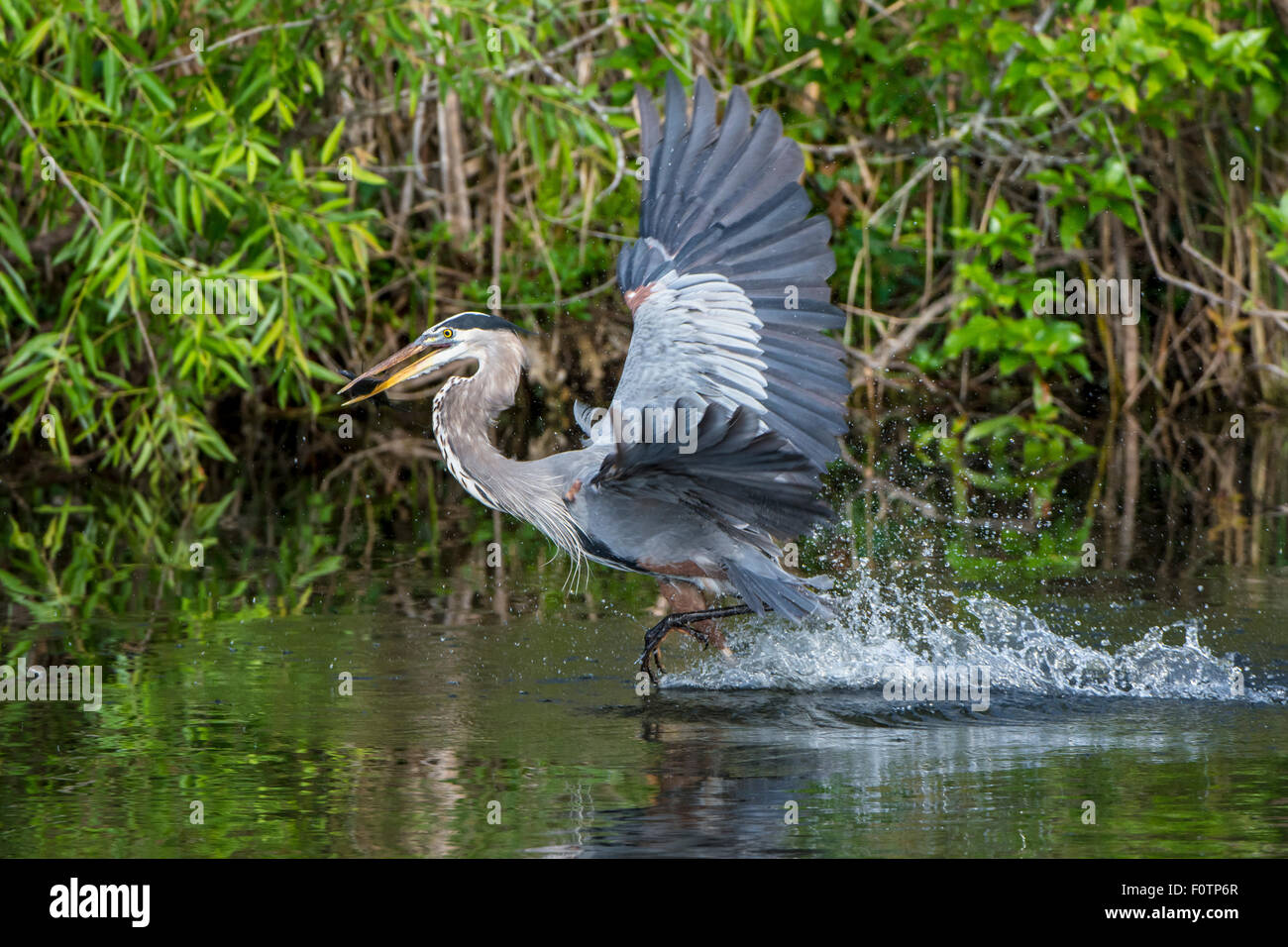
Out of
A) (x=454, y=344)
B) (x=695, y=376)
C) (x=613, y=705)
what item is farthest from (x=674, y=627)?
(x=454, y=344)

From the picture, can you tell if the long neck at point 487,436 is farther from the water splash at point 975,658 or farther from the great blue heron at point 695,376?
the water splash at point 975,658

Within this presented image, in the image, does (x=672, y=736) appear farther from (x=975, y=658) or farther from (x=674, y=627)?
(x=975, y=658)

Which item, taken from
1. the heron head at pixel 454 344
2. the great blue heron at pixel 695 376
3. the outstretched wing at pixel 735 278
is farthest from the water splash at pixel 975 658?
the heron head at pixel 454 344

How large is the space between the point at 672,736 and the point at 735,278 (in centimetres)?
189

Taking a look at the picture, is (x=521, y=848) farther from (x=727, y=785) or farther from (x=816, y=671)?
(x=816, y=671)

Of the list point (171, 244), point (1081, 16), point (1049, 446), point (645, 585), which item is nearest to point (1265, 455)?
point (1049, 446)

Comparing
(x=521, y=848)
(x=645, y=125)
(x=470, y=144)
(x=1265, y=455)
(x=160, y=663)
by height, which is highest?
(x=470, y=144)

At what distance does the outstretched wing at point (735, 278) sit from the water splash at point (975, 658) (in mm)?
644

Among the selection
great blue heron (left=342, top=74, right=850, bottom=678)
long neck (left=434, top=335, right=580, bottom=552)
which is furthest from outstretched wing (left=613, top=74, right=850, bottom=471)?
long neck (left=434, top=335, right=580, bottom=552)

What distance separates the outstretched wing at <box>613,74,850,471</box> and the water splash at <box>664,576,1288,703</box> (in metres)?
0.64

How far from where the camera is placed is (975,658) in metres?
6.36

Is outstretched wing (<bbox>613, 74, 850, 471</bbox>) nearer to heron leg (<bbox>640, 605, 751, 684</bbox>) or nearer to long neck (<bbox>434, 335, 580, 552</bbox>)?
long neck (<bbox>434, 335, 580, 552</bbox>)

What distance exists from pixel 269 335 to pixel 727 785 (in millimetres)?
5325

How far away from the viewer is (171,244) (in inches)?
412
